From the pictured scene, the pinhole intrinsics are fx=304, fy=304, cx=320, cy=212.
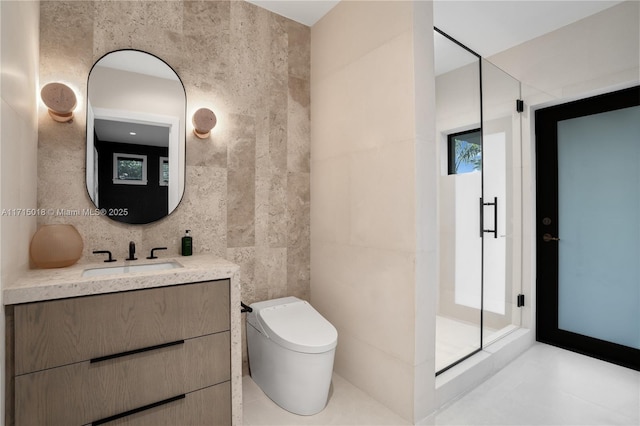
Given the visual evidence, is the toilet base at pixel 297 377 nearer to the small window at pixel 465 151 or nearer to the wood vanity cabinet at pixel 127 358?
the wood vanity cabinet at pixel 127 358

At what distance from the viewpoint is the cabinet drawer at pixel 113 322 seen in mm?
1120

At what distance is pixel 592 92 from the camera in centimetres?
237

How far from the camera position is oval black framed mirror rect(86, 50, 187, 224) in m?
1.71

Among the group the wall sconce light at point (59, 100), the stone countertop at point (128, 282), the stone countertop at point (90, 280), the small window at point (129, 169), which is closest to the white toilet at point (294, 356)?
the stone countertop at point (128, 282)

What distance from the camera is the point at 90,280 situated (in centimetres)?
122

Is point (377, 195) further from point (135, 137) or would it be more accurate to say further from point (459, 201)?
point (135, 137)

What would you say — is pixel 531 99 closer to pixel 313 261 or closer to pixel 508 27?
pixel 508 27

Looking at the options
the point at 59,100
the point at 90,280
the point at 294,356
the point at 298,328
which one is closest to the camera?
the point at 90,280

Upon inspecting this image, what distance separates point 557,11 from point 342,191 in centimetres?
214

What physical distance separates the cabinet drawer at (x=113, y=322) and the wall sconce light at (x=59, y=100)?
1.00 meters

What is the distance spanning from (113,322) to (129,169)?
94cm

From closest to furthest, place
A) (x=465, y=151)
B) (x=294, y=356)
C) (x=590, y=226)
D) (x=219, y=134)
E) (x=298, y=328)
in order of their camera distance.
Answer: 1. (x=294, y=356)
2. (x=298, y=328)
3. (x=219, y=134)
4. (x=465, y=151)
5. (x=590, y=226)

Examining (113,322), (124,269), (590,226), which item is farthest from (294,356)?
(590,226)

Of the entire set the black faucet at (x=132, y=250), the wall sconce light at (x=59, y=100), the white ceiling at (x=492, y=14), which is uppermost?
the white ceiling at (x=492, y=14)
